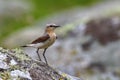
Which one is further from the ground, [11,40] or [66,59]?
[11,40]

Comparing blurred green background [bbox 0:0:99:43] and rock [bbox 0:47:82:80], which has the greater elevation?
blurred green background [bbox 0:0:99:43]

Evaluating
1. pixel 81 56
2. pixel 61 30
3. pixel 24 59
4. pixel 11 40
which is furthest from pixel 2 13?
pixel 24 59

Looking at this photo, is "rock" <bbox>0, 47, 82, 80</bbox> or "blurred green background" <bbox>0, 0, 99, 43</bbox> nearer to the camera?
"rock" <bbox>0, 47, 82, 80</bbox>

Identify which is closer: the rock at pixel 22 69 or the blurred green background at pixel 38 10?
the rock at pixel 22 69

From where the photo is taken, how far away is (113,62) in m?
19.3

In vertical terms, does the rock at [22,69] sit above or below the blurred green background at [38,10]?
below

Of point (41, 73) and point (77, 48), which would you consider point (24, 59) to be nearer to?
point (41, 73)

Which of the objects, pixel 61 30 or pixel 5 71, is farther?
pixel 61 30

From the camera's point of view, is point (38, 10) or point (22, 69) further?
point (38, 10)

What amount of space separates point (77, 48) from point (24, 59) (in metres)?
10.1

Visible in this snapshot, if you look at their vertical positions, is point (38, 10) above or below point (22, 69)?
above

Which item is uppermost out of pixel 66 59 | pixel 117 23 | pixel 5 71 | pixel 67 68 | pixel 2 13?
pixel 2 13

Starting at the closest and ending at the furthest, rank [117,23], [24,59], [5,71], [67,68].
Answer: [5,71] < [24,59] < [67,68] < [117,23]

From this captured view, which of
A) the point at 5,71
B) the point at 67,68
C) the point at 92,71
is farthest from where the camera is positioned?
the point at 92,71
